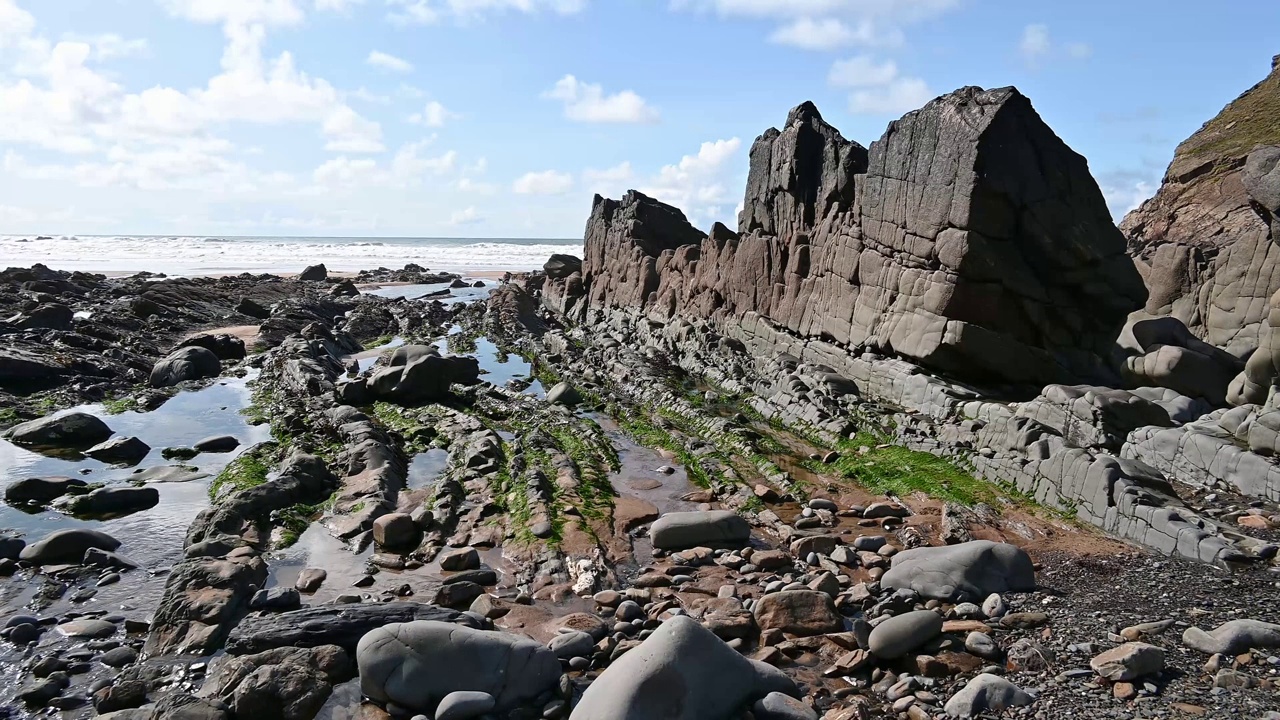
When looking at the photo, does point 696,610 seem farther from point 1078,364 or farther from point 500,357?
point 500,357

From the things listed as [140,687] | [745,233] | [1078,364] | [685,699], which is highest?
[745,233]

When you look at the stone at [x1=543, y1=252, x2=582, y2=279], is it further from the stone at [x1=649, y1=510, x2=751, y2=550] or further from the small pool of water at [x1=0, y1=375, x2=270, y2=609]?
the stone at [x1=649, y1=510, x2=751, y2=550]

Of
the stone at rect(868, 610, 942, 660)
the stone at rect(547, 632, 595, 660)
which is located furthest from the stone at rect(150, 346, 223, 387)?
the stone at rect(868, 610, 942, 660)

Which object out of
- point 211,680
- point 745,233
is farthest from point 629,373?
point 211,680

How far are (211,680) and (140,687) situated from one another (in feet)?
2.64

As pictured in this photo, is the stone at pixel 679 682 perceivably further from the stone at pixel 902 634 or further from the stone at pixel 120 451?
the stone at pixel 120 451

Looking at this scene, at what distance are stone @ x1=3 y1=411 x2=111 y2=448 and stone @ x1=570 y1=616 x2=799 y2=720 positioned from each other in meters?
18.4

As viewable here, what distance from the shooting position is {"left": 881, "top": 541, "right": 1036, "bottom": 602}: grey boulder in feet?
35.2

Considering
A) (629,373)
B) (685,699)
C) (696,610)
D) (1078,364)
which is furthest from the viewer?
(629,373)

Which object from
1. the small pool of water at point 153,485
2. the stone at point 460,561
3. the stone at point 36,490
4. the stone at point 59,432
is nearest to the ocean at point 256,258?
the small pool of water at point 153,485

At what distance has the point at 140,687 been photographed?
29.2ft

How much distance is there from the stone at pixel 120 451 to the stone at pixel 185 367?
10.2 m

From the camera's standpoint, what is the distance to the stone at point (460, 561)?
1275 cm

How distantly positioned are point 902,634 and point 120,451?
18.5 metres
